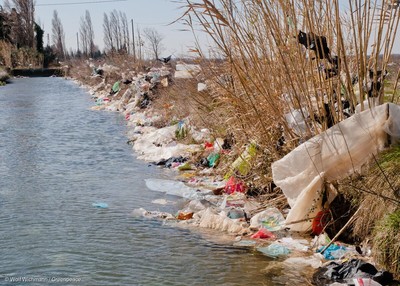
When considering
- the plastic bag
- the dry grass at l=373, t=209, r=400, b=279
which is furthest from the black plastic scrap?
the plastic bag

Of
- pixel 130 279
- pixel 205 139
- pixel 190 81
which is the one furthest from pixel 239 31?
pixel 190 81

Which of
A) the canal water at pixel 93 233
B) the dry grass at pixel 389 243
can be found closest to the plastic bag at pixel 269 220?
the canal water at pixel 93 233

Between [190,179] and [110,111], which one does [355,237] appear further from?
[110,111]

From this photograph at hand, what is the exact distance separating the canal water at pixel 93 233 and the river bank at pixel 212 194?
22cm

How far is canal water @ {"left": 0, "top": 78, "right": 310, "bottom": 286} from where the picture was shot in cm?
414

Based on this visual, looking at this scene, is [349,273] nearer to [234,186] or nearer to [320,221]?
[320,221]

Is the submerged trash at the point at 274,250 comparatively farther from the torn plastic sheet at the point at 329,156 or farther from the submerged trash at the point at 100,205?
the submerged trash at the point at 100,205

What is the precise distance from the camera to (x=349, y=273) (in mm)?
3867

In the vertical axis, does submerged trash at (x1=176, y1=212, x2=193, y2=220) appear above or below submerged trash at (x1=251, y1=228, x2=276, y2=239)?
above

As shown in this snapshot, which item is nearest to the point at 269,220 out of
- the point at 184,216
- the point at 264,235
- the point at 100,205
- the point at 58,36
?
the point at 264,235

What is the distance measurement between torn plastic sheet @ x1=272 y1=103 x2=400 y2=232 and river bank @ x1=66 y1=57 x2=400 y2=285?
29cm

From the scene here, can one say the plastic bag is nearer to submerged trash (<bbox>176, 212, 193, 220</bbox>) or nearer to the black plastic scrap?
submerged trash (<bbox>176, 212, 193, 220</bbox>)

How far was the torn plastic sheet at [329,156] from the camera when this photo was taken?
4.49 metres

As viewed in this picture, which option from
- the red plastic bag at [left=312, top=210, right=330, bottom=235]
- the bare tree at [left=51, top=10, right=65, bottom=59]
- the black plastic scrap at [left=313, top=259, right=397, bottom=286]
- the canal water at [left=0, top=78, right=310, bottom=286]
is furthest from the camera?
the bare tree at [left=51, top=10, right=65, bottom=59]
